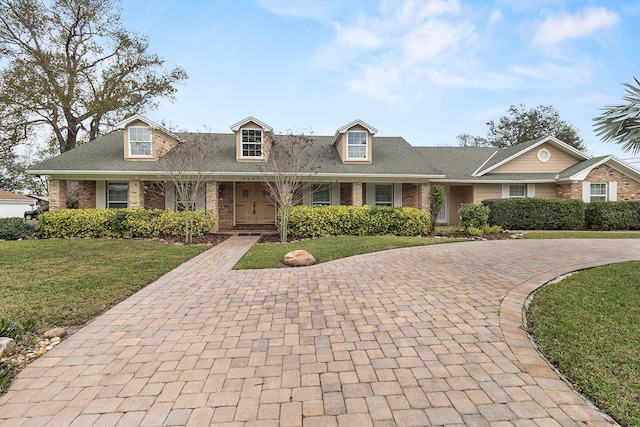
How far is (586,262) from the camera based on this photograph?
6.89 metres

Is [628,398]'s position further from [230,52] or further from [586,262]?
[230,52]

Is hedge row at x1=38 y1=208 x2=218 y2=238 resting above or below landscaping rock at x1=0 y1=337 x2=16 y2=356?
above

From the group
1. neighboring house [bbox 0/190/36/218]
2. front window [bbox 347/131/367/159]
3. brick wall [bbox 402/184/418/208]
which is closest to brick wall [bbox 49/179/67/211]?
front window [bbox 347/131/367/159]

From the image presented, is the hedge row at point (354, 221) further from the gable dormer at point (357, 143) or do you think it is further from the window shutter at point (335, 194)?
the gable dormer at point (357, 143)

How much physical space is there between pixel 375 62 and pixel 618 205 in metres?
12.6

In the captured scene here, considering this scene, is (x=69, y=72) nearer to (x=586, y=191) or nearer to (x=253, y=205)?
(x=253, y=205)

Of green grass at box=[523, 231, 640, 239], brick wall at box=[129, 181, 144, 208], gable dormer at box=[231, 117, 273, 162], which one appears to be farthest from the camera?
gable dormer at box=[231, 117, 273, 162]

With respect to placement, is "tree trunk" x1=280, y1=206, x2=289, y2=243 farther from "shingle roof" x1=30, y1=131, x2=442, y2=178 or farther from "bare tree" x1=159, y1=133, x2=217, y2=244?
"bare tree" x1=159, y1=133, x2=217, y2=244

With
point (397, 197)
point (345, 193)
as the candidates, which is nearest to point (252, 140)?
point (345, 193)

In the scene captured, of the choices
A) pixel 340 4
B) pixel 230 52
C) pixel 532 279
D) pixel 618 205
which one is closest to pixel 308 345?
pixel 532 279

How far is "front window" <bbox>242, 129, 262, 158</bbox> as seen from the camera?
1468cm

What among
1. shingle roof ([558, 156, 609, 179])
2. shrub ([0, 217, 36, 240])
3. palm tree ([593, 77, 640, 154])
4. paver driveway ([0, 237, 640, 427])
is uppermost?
shingle roof ([558, 156, 609, 179])

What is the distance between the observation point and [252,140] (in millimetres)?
14742

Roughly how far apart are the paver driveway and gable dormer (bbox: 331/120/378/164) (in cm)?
1026
